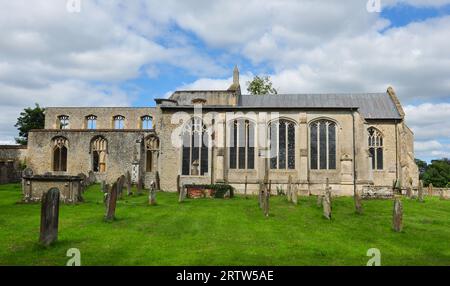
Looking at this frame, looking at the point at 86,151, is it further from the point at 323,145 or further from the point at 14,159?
the point at 323,145

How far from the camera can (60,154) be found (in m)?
32.6

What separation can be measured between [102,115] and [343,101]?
78.1 feet

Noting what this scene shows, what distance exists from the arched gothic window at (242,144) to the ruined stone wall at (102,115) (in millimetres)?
14622

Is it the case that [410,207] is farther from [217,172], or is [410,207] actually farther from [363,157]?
[217,172]

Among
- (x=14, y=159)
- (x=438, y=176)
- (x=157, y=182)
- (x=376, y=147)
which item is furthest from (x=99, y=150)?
(x=438, y=176)

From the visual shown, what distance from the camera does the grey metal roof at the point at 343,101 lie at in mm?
31391

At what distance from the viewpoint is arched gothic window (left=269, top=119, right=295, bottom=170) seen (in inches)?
1086

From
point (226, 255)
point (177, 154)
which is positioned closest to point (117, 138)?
point (177, 154)

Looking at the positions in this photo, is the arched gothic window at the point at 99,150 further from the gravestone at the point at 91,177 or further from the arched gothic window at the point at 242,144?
the arched gothic window at the point at 242,144

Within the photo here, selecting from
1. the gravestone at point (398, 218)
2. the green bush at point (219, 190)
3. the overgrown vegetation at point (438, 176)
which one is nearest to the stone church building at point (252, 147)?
the green bush at point (219, 190)

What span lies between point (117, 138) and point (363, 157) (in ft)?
61.8

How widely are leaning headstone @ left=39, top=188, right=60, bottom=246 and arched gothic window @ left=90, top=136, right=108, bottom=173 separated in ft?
70.9

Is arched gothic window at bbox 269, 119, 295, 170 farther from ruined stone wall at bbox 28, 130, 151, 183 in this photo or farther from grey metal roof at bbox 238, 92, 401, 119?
ruined stone wall at bbox 28, 130, 151, 183

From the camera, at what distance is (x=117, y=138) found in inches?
1216
